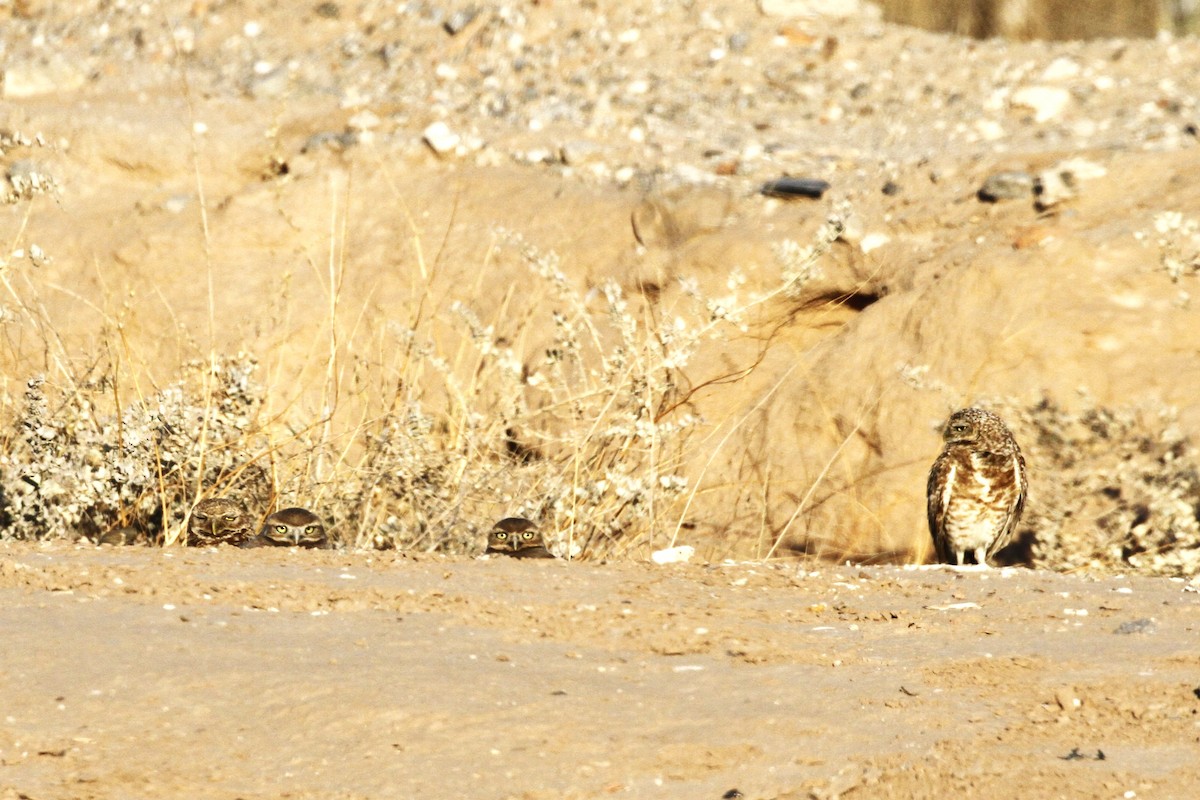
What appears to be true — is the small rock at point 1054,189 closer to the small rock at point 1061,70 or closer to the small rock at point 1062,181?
the small rock at point 1062,181

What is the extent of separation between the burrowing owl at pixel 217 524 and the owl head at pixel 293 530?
0.29 feet

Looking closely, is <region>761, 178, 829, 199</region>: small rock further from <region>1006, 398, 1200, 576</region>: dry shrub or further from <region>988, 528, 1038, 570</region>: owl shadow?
<region>988, 528, 1038, 570</region>: owl shadow

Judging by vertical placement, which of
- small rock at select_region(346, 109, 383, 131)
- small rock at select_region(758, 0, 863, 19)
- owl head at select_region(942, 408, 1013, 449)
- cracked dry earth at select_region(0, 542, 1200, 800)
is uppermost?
small rock at select_region(758, 0, 863, 19)

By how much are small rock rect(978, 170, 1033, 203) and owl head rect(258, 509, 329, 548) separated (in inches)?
150

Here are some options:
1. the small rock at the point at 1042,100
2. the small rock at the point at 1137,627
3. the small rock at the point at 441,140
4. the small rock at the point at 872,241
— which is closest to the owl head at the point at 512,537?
the small rock at the point at 1137,627

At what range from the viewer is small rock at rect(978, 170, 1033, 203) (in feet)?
25.2

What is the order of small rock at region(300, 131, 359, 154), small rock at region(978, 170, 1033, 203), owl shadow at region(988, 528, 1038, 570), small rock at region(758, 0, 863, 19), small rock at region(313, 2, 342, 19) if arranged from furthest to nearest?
small rock at region(313, 2, 342, 19)
small rock at region(758, 0, 863, 19)
small rock at region(300, 131, 359, 154)
small rock at region(978, 170, 1033, 203)
owl shadow at region(988, 528, 1038, 570)

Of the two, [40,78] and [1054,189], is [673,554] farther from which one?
[40,78]

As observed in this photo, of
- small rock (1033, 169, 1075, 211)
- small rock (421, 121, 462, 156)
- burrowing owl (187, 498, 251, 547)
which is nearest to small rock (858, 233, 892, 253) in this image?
small rock (1033, 169, 1075, 211)

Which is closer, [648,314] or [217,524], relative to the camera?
[217,524]

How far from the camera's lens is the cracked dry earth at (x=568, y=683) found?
3.10 m

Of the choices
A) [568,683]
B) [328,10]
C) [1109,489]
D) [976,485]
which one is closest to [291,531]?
[568,683]

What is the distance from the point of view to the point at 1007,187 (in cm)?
770

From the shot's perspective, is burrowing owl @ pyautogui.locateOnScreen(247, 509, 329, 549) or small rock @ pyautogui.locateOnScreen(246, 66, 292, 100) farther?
small rock @ pyautogui.locateOnScreen(246, 66, 292, 100)
